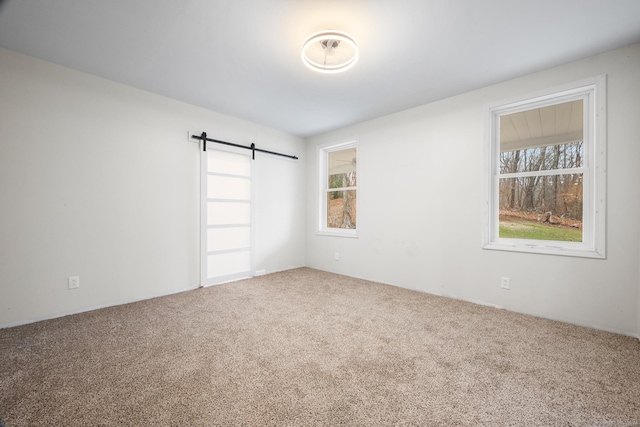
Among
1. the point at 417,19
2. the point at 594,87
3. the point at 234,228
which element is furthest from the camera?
the point at 234,228

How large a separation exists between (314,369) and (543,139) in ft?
10.7

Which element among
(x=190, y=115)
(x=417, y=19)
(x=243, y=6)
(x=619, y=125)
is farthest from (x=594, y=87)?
(x=190, y=115)

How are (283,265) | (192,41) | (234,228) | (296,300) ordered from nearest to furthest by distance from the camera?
(192,41) → (296,300) → (234,228) → (283,265)

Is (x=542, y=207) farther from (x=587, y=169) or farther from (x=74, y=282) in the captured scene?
(x=74, y=282)

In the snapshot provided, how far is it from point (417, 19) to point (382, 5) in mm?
324

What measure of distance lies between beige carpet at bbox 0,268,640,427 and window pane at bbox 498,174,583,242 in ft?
3.01

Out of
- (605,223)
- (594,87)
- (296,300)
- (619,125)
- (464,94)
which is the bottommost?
(296,300)

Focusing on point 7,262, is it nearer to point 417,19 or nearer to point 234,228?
point 234,228

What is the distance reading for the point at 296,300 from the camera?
329 cm

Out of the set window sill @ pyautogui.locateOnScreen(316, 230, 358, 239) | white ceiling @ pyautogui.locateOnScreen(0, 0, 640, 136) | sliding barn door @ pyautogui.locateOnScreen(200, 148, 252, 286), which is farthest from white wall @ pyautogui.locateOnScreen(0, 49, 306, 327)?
window sill @ pyautogui.locateOnScreen(316, 230, 358, 239)

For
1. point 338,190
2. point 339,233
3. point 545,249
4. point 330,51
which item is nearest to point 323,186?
point 338,190

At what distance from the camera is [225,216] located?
411cm

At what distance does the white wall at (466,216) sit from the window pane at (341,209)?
30cm

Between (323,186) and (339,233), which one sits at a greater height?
(323,186)
